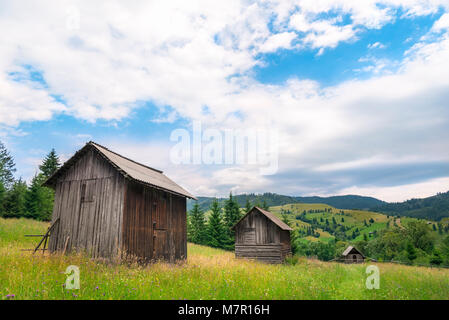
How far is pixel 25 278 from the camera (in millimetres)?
7711

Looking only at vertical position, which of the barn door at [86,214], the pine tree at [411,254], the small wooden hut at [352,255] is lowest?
the small wooden hut at [352,255]

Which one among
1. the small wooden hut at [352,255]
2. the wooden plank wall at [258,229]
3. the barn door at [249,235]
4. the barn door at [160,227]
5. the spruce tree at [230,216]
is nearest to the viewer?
the barn door at [160,227]

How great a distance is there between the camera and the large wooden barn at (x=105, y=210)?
1399cm

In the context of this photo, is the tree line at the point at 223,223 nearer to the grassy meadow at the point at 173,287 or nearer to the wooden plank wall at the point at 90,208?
the wooden plank wall at the point at 90,208

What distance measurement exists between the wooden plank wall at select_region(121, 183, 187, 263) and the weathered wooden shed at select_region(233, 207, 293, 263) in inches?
355

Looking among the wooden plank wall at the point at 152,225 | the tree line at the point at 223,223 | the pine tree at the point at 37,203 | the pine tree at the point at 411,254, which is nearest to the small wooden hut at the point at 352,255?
the pine tree at the point at 411,254

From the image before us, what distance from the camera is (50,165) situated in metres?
41.3

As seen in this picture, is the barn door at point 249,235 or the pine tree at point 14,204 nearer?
the barn door at point 249,235

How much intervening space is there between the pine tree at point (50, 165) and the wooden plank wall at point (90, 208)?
29.9m

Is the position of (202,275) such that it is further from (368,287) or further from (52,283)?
(368,287)

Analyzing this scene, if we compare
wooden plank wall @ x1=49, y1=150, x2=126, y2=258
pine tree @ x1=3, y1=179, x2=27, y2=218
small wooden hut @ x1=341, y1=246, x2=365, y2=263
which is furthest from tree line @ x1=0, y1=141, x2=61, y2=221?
small wooden hut @ x1=341, y1=246, x2=365, y2=263

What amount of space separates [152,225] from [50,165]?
114 ft
